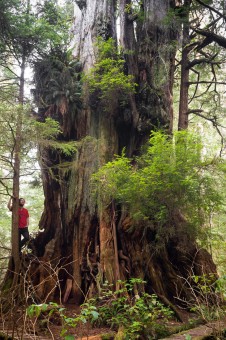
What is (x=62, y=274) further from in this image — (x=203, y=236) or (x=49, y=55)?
(x=49, y=55)

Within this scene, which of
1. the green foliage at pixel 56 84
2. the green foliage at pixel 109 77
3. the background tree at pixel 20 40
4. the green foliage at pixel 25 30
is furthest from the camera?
the green foliage at pixel 56 84

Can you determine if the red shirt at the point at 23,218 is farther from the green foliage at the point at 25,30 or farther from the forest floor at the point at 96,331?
the green foliage at the point at 25,30

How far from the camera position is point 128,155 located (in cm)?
1000

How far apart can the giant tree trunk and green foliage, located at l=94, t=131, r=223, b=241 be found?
1.30 ft

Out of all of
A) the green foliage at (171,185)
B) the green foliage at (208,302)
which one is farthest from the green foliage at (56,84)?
the green foliage at (208,302)

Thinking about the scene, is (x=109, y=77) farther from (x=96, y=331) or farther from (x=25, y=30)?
(x=96, y=331)

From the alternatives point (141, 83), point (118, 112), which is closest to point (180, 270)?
point (118, 112)

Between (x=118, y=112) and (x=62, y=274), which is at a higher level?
(x=118, y=112)

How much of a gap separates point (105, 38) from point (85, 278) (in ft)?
24.9

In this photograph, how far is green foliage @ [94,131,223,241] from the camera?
6680mm

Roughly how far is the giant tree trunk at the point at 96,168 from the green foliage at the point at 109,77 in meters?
0.39

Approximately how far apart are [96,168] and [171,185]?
10.9ft

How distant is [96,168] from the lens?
9.48 m

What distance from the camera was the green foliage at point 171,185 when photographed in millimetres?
6680
